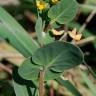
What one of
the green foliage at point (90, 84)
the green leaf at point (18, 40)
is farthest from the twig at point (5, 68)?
the green leaf at point (18, 40)

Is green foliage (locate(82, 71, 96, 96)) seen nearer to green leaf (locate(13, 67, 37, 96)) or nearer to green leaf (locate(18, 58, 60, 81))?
green leaf (locate(13, 67, 37, 96))

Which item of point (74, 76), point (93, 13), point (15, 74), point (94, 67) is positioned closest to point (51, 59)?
point (15, 74)

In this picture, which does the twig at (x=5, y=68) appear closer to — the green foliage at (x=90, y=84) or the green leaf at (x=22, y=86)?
the green foliage at (x=90, y=84)

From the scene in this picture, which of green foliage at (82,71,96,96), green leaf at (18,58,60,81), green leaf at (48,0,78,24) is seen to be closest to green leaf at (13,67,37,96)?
green leaf at (18,58,60,81)

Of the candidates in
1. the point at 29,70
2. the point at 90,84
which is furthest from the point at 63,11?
the point at 90,84

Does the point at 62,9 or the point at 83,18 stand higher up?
the point at 62,9

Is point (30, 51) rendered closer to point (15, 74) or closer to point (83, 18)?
point (15, 74)
